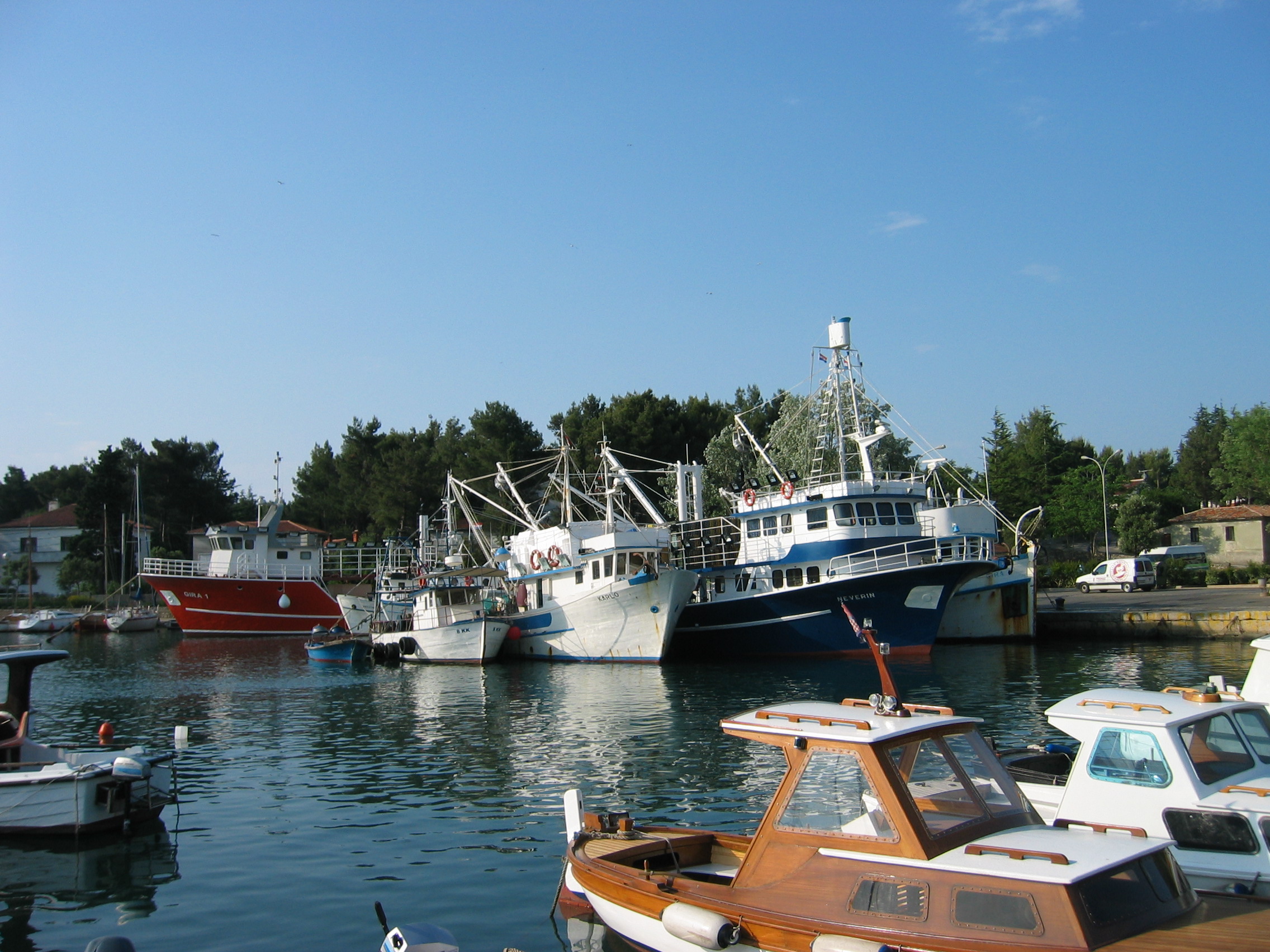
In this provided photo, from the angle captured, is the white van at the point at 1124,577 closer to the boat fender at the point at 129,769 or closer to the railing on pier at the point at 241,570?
the railing on pier at the point at 241,570

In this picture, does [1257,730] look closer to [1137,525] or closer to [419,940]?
[419,940]

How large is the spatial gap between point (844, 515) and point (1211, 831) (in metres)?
26.3

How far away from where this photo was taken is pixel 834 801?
7523mm

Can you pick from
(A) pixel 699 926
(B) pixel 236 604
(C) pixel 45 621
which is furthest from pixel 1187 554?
(C) pixel 45 621

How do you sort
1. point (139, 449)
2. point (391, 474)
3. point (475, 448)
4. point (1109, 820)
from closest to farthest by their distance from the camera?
point (1109, 820), point (475, 448), point (391, 474), point (139, 449)

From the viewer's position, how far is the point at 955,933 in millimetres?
6410

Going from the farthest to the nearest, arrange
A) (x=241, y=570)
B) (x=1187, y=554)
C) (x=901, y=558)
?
1. (x=1187, y=554)
2. (x=241, y=570)
3. (x=901, y=558)

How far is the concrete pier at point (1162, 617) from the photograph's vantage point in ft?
112

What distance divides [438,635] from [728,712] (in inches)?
735

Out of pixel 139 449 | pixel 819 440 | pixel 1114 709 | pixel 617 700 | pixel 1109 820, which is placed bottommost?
pixel 617 700

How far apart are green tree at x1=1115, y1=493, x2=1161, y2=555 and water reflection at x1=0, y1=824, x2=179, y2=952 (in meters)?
58.4

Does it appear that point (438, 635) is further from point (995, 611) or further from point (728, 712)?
point (995, 611)

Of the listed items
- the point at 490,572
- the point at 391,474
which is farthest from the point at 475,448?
the point at 490,572

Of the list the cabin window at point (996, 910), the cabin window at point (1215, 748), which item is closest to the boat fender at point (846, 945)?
the cabin window at point (996, 910)
